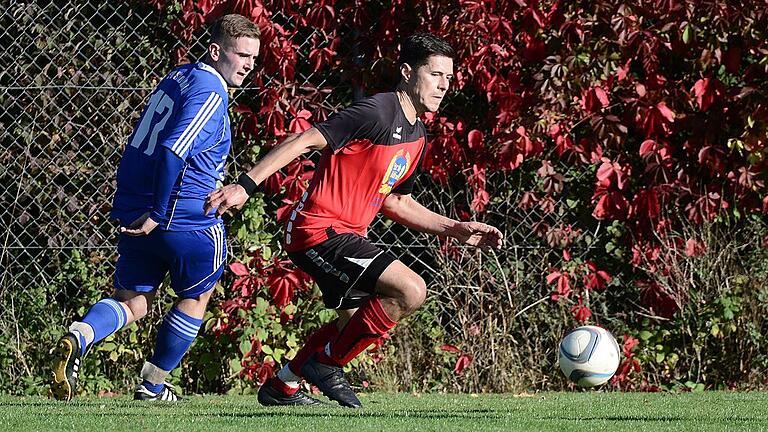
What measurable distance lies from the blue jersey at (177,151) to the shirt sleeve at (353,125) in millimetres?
724

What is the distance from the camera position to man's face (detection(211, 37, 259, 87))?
19.7 feet

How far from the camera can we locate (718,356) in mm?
7895

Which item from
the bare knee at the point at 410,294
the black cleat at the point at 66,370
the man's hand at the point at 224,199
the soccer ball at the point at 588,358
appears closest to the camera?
the man's hand at the point at 224,199

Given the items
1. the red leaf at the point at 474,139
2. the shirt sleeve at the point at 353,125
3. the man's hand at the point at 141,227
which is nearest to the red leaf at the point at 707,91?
the red leaf at the point at 474,139

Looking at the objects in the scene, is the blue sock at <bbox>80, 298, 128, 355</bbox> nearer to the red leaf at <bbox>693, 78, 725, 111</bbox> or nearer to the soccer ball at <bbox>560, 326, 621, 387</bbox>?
the soccer ball at <bbox>560, 326, 621, 387</bbox>

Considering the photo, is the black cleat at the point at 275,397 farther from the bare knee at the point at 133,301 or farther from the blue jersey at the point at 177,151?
the blue jersey at the point at 177,151

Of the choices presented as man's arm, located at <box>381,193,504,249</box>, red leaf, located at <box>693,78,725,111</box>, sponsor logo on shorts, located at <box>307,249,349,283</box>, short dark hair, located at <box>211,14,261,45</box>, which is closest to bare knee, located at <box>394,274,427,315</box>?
sponsor logo on shorts, located at <box>307,249,349,283</box>

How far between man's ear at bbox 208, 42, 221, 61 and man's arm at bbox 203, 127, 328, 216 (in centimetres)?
102

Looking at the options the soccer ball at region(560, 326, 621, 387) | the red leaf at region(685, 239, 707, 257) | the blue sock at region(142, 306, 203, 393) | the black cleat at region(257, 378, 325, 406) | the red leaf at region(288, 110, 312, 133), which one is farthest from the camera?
the red leaf at region(685, 239, 707, 257)

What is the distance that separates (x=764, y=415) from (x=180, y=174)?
9.81ft

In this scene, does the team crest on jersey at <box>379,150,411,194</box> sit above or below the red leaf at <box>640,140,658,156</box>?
below

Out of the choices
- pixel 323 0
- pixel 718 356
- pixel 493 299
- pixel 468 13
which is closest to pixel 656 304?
pixel 718 356

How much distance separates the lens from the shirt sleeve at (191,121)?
5.71 m

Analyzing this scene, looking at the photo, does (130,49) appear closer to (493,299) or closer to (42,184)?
(42,184)
